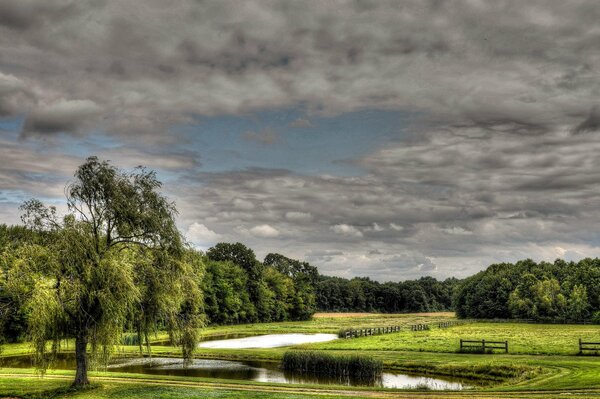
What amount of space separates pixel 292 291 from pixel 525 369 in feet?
367

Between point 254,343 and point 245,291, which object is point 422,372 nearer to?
point 254,343

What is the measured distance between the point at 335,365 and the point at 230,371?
9.29 metres

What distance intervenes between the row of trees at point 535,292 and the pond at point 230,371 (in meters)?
80.6

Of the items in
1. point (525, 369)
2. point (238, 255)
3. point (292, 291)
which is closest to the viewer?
point (525, 369)

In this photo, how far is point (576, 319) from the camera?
108m

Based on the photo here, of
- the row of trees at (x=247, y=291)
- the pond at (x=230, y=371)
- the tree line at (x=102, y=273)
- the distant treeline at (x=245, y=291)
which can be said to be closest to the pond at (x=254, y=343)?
the distant treeline at (x=245, y=291)

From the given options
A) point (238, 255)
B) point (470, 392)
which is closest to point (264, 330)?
point (238, 255)

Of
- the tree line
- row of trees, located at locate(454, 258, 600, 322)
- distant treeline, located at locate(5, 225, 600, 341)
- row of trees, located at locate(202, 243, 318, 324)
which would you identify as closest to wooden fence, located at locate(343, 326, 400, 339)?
distant treeline, located at locate(5, 225, 600, 341)

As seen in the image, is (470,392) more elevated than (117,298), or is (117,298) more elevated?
(117,298)

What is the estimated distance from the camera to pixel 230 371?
148ft

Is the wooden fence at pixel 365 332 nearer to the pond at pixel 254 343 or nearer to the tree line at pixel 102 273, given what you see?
the pond at pixel 254 343

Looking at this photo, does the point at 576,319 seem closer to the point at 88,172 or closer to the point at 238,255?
the point at 238,255

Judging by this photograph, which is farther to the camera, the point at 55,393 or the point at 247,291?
the point at 247,291

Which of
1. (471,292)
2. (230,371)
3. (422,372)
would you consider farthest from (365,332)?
(471,292)
